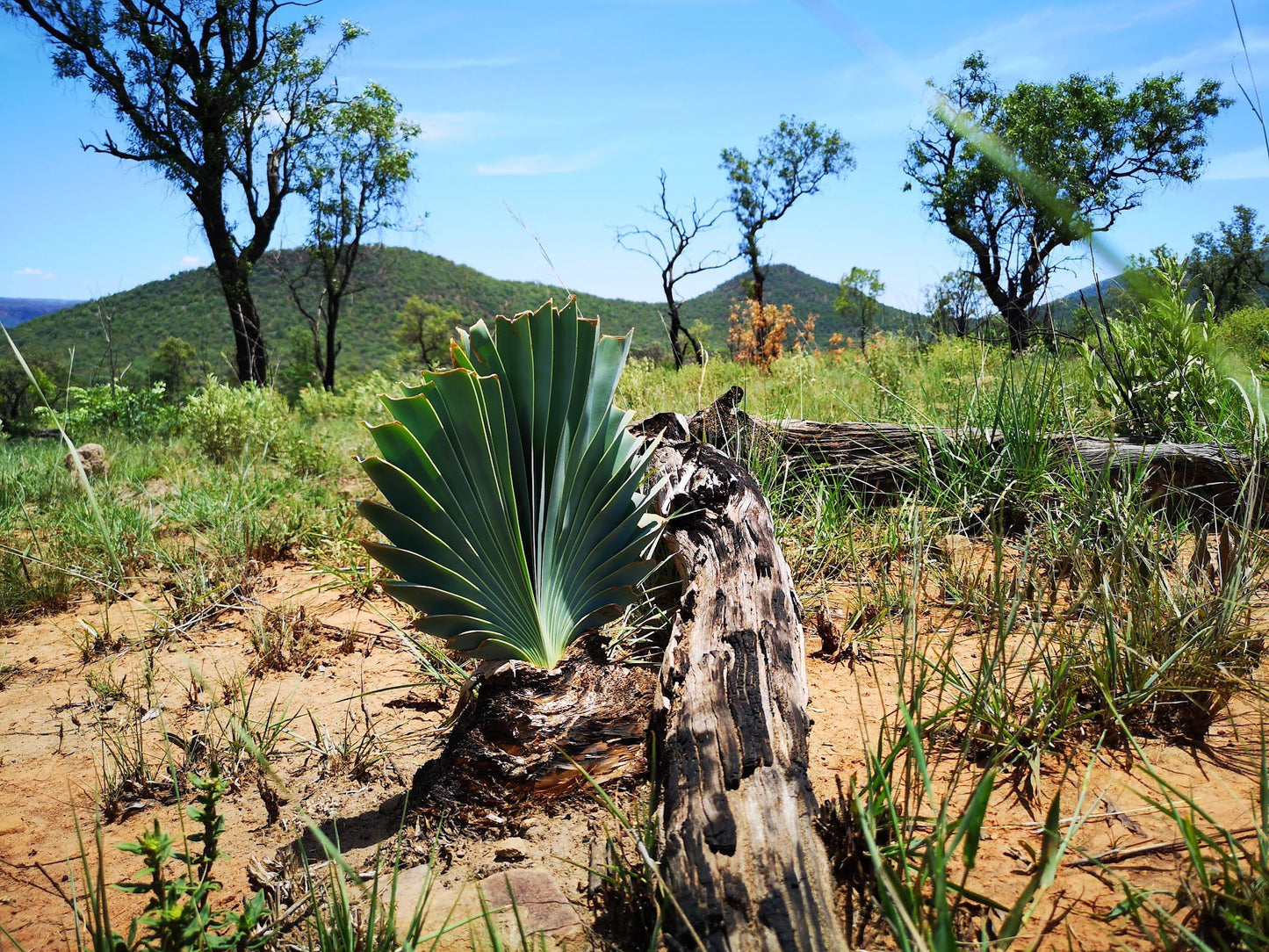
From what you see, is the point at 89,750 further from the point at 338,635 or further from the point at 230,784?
the point at 338,635

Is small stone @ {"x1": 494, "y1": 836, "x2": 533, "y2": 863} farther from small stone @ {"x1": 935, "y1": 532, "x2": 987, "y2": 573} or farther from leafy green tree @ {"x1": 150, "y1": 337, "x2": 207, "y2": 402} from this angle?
leafy green tree @ {"x1": 150, "y1": 337, "x2": 207, "y2": 402}

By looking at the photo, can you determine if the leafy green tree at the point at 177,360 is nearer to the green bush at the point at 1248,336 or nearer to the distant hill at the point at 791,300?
the distant hill at the point at 791,300

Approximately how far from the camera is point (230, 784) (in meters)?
1.94

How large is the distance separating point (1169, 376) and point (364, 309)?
48.2m

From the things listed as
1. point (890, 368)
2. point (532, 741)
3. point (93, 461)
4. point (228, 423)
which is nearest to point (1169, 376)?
point (890, 368)

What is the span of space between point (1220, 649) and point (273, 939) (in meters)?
2.22

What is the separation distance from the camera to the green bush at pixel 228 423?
566 centimetres

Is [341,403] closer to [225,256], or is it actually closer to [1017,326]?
[225,256]

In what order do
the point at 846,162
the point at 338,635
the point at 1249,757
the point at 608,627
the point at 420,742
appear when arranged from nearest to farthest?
the point at 1249,757, the point at 420,742, the point at 608,627, the point at 338,635, the point at 846,162

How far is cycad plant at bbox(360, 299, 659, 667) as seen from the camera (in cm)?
183

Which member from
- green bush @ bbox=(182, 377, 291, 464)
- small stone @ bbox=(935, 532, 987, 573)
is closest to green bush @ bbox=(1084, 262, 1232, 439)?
small stone @ bbox=(935, 532, 987, 573)

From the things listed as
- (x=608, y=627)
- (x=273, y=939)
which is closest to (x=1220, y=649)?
(x=608, y=627)

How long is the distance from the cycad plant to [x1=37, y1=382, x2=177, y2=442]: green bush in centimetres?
776

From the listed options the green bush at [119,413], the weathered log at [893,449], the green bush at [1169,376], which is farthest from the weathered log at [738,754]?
the green bush at [119,413]
